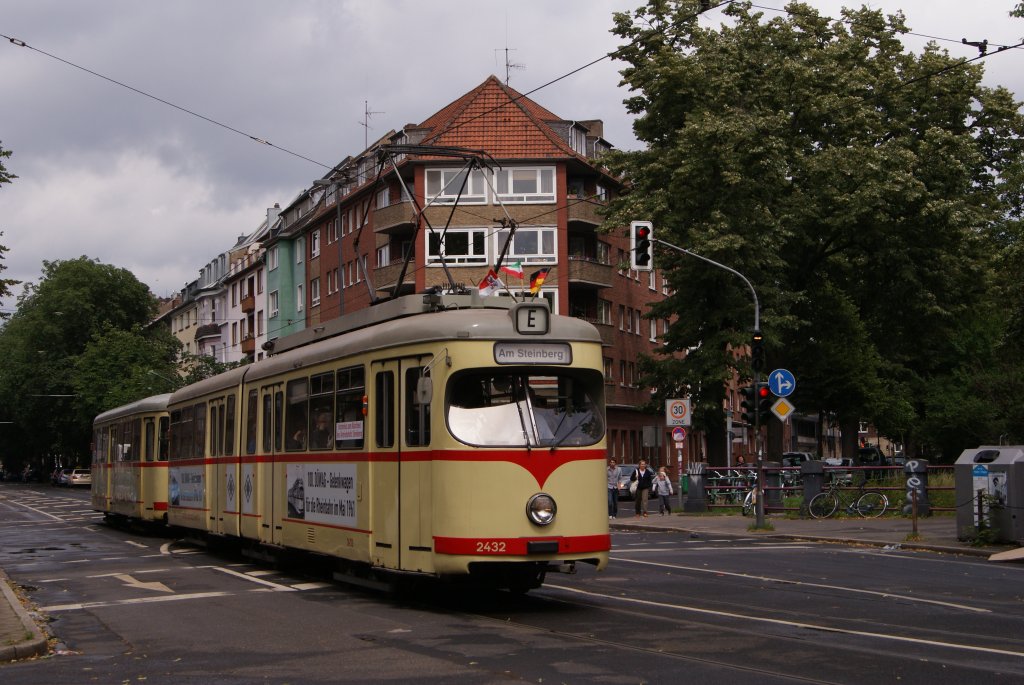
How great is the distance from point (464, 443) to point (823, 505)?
70.0 ft

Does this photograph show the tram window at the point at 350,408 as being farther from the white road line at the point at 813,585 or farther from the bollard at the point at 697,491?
the bollard at the point at 697,491

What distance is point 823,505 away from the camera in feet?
107

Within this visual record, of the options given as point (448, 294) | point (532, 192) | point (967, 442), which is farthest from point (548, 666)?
point (532, 192)

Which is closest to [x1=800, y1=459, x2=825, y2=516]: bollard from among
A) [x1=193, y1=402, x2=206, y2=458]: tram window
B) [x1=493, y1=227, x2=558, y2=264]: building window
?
[x1=193, y1=402, x2=206, y2=458]: tram window

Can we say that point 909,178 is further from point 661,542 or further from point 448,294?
point 448,294

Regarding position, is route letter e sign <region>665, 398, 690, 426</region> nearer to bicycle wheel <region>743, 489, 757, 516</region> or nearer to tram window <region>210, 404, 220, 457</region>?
bicycle wheel <region>743, 489, 757, 516</region>

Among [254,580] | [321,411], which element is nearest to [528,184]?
[254,580]

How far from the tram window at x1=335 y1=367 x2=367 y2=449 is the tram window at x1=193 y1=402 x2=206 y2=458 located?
25.3ft

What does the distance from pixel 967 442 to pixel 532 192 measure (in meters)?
23.8

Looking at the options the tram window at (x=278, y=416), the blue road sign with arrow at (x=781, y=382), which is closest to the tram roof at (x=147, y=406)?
the tram window at (x=278, y=416)

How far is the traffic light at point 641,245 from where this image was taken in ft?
96.9

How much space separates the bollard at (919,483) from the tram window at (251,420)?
16141mm

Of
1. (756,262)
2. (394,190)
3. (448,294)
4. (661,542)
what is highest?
(394,190)

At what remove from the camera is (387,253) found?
6569 cm
